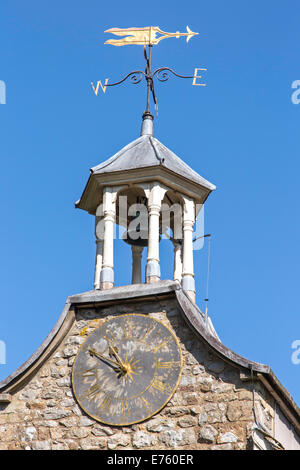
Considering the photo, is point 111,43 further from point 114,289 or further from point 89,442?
point 89,442

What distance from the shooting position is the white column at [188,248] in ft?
77.2

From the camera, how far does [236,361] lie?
2095 cm

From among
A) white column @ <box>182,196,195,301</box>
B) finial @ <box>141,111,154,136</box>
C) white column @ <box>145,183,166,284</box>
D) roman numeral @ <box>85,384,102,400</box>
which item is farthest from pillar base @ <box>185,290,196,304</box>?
finial @ <box>141,111,154,136</box>

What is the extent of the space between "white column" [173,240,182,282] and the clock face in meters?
3.01

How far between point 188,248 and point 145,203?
1.92 m

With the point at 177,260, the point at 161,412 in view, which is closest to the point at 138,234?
the point at 177,260

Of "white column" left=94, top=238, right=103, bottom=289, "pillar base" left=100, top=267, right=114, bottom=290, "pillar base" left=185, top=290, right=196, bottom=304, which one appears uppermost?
"white column" left=94, top=238, right=103, bottom=289

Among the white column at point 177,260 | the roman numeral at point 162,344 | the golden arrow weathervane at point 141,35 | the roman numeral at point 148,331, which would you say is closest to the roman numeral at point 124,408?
the roman numeral at point 162,344

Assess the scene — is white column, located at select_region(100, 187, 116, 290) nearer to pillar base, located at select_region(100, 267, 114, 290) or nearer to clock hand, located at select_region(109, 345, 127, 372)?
pillar base, located at select_region(100, 267, 114, 290)

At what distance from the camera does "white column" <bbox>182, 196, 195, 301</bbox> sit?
2352 centimetres

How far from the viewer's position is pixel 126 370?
71.1 ft

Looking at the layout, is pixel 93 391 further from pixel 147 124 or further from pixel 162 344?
pixel 147 124

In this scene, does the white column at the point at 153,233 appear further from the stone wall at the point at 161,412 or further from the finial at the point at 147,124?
the finial at the point at 147,124
